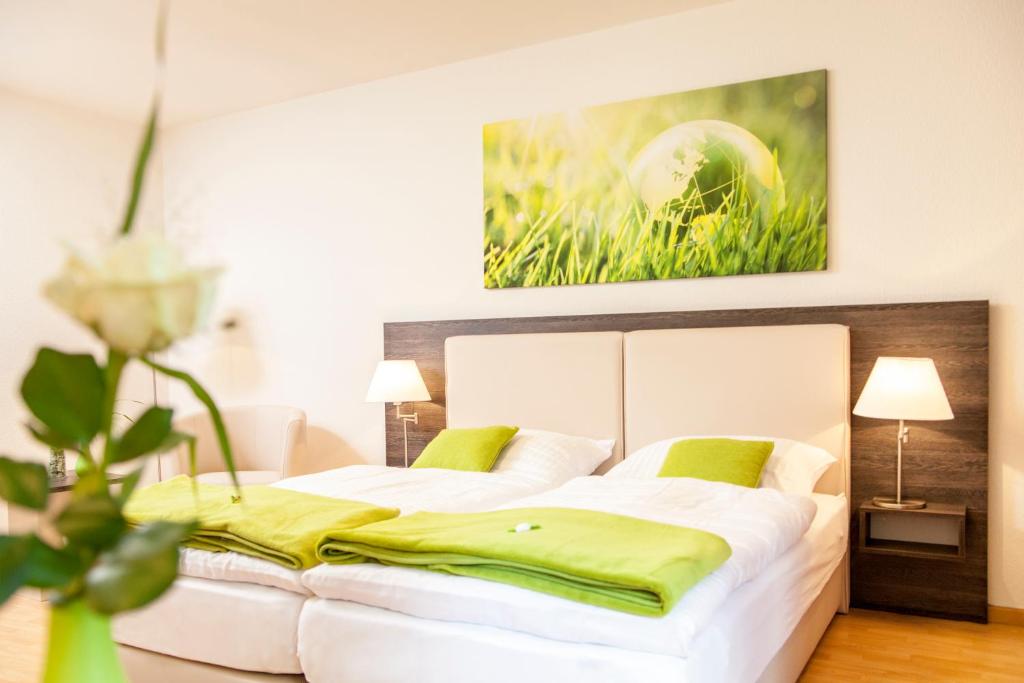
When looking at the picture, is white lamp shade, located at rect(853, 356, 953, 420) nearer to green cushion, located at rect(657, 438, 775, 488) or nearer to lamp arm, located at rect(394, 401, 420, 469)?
green cushion, located at rect(657, 438, 775, 488)

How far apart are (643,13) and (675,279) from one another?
1202 mm

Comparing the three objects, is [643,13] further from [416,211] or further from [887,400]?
[887,400]

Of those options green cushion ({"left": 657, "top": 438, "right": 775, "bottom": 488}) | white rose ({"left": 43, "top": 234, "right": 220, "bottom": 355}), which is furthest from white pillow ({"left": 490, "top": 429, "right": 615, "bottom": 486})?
white rose ({"left": 43, "top": 234, "right": 220, "bottom": 355})

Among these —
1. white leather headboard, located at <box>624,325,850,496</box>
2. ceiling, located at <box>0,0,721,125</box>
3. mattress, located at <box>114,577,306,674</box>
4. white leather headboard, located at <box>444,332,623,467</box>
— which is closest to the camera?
mattress, located at <box>114,577,306,674</box>

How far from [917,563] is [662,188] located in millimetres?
1867

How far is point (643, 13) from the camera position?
12.3ft

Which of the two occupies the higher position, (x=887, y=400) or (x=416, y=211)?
(x=416, y=211)

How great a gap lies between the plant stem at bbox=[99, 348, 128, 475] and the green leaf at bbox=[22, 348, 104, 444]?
0.09ft

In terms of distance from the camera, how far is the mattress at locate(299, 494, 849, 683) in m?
1.77

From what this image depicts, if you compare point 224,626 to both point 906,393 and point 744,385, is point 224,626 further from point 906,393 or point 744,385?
point 906,393

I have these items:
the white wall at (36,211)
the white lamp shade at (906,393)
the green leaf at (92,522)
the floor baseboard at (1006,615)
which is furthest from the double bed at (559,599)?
the white wall at (36,211)

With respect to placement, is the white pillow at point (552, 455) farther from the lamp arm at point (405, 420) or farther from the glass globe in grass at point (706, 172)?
the glass globe in grass at point (706, 172)

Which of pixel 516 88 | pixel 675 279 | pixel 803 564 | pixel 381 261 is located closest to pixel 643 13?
pixel 516 88

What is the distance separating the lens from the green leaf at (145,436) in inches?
30.9
